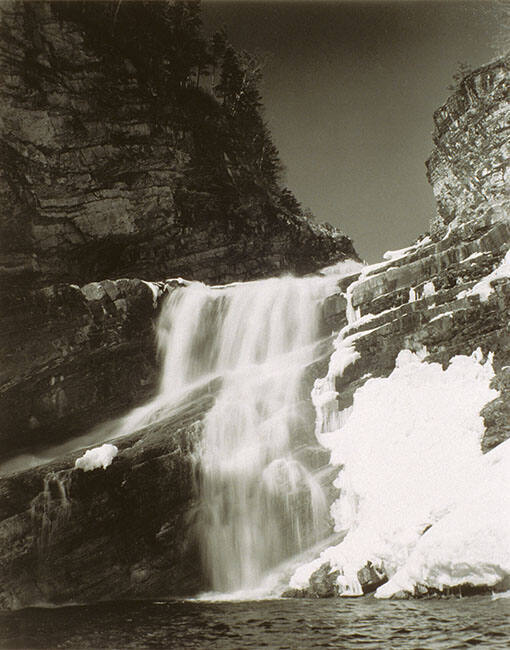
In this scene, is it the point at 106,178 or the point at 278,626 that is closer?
the point at 278,626

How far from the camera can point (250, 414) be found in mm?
18797

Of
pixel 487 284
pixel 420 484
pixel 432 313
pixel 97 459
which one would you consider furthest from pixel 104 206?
pixel 420 484

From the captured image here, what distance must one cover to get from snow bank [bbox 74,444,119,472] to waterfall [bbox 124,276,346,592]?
273 cm

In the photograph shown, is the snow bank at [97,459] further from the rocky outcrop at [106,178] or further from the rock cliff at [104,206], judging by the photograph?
the rocky outcrop at [106,178]

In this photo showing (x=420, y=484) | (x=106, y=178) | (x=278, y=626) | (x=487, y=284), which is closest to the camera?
(x=278, y=626)

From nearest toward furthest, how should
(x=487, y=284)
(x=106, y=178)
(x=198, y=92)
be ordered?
(x=487, y=284)
(x=106, y=178)
(x=198, y=92)

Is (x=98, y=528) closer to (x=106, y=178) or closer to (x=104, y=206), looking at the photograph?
(x=104, y=206)

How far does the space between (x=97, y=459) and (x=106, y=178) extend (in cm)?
1801

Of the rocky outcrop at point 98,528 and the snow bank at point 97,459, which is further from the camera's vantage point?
the snow bank at point 97,459

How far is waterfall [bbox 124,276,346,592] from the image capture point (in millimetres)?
16172

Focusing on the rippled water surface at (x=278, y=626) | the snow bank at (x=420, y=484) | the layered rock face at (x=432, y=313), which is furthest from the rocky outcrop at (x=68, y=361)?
the snow bank at (x=420, y=484)

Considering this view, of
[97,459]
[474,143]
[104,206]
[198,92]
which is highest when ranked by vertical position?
[198,92]

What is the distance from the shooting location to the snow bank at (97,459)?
17.4m

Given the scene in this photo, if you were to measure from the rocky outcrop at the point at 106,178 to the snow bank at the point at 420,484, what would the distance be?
16557mm
